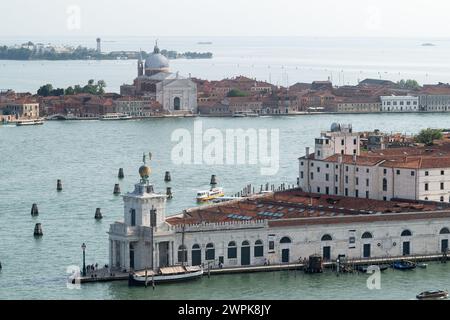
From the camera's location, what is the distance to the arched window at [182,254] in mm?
20203

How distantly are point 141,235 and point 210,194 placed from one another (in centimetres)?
881

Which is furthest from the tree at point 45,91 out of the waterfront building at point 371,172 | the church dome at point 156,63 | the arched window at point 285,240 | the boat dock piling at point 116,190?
the arched window at point 285,240

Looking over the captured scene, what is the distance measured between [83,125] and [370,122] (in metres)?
9.99

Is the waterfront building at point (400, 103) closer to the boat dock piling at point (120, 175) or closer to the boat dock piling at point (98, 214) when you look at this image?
the boat dock piling at point (120, 175)

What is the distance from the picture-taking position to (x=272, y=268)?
67.3ft

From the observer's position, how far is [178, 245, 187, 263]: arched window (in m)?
20.2

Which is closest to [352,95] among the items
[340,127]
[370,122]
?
[370,122]

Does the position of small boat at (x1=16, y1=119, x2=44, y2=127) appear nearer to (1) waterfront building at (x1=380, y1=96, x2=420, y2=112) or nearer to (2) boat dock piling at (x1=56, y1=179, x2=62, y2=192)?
(1) waterfront building at (x1=380, y1=96, x2=420, y2=112)

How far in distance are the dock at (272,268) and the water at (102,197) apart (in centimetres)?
17

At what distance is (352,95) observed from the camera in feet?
220

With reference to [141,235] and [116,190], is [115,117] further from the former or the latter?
[141,235]

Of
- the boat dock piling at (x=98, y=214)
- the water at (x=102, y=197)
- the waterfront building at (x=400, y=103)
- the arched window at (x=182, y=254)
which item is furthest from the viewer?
the waterfront building at (x=400, y=103)

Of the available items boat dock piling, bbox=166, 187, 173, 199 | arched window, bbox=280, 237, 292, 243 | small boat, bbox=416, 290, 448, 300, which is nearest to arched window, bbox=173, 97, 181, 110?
boat dock piling, bbox=166, 187, 173, 199
